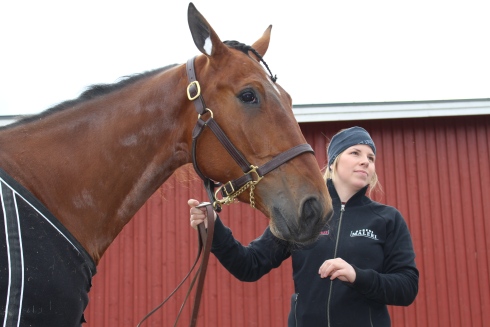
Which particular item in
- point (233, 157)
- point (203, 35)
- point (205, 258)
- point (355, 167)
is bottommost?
point (205, 258)

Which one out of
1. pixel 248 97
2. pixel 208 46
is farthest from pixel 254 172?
pixel 208 46

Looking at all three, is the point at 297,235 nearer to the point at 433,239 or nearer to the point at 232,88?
the point at 232,88

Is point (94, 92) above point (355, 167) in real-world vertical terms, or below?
above

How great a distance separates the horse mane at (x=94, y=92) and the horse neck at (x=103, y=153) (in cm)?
3

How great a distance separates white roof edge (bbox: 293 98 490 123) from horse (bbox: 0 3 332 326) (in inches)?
183

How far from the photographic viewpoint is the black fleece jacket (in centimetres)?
285

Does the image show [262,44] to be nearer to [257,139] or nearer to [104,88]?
[257,139]

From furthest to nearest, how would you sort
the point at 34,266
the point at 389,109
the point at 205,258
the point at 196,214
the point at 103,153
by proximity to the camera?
the point at 389,109
the point at 196,214
the point at 205,258
the point at 103,153
the point at 34,266

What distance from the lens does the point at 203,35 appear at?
8.07ft

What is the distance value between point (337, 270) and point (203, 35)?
4.63 ft

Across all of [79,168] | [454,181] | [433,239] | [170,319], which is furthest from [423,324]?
[79,168]

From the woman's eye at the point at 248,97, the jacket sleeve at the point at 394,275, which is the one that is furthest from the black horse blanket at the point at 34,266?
the jacket sleeve at the point at 394,275

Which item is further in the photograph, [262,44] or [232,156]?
[262,44]

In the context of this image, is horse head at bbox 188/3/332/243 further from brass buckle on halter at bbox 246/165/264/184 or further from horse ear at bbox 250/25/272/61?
horse ear at bbox 250/25/272/61
